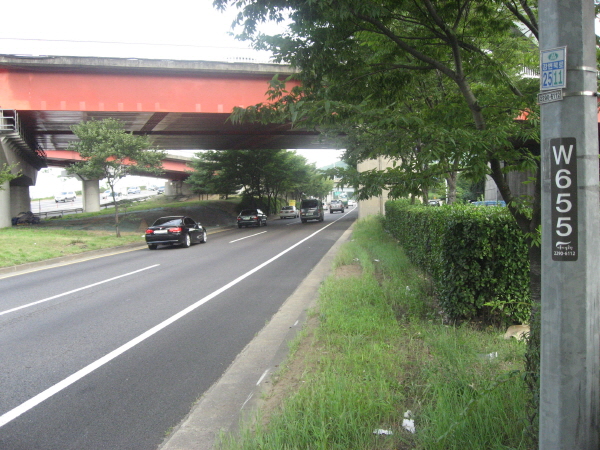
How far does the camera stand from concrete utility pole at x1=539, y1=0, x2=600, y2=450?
7.14 ft

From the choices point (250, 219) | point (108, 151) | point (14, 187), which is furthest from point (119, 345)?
point (14, 187)

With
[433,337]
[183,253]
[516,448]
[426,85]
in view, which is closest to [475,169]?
[433,337]

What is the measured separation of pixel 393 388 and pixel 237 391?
1581mm

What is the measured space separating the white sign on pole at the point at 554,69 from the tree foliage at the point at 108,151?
23048 mm

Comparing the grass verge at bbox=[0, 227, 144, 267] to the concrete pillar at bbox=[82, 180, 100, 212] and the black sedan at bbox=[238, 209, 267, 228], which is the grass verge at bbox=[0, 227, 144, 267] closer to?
the black sedan at bbox=[238, 209, 267, 228]

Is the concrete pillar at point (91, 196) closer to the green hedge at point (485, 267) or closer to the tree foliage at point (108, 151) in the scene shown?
the tree foliage at point (108, 151)

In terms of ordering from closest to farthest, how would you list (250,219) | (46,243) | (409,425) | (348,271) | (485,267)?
(409,425) < (485,267) < (348,271) < (46,243) < (250,219)

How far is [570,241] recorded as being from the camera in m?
2.18

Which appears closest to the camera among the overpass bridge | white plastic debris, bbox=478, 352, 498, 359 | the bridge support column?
white plastic debris, bbox=478, 352, 498, 359

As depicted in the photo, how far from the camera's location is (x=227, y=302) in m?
8.88

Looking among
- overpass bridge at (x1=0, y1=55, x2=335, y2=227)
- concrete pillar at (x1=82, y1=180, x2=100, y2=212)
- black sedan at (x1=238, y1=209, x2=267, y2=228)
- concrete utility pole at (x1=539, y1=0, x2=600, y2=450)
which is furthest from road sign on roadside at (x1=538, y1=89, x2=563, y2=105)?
concrete pillar at (x1=82, y1=180, x2=100, y2=212)

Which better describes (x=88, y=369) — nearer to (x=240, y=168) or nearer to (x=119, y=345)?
(x=119, y=345)

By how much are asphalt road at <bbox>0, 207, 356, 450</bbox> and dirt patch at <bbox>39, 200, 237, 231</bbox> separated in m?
17.6

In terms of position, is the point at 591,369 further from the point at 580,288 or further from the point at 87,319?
the point at 87,319
